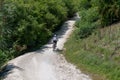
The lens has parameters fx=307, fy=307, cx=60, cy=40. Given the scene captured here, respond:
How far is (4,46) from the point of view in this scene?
3228cm

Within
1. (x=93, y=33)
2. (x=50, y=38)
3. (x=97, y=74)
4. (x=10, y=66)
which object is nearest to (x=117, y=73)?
(x=97, y=74)

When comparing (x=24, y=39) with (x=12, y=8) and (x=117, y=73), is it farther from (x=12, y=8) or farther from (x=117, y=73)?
(x=117, y=73)

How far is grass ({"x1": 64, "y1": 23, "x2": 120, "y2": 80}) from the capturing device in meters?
26.6

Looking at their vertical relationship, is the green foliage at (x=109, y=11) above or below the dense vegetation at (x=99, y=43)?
above

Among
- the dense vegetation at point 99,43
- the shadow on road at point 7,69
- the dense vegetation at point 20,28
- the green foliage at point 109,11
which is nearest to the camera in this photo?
the shadow on road at point 7,69

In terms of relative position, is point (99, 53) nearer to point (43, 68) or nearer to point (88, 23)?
point (43, 68)

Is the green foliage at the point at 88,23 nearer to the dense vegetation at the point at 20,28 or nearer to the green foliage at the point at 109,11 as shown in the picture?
the green foliage at the point at 109,11

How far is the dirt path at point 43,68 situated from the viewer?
83.1 feet

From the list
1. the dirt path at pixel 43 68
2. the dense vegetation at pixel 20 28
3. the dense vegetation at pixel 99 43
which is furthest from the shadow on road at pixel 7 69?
the dense vegetation at pixel 99 43

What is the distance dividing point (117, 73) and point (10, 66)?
368 inches

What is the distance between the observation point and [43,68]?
28.4 metres

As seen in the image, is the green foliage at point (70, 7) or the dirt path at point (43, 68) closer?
the dirt path at point (43, 68)

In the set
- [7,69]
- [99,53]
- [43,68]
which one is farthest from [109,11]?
[7,69]

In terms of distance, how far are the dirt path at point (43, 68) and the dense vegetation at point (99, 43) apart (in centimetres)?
130
